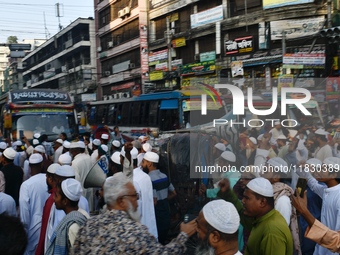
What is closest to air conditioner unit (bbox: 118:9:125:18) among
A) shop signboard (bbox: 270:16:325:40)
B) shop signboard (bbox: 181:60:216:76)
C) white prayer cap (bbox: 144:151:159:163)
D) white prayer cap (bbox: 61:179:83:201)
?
shop signboard (bbox: 181:60:216:76)

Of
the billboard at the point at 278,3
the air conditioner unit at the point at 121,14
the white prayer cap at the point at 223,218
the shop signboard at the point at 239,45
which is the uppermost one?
the air conditioner unit at the point at 121,14

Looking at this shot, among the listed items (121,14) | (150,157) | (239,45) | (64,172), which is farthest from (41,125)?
(121,14)

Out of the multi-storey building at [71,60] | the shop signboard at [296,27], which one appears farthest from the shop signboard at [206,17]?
the multi-storey building at [71,60]

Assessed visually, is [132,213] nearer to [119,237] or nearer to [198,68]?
[119,237]

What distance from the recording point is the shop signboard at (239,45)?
2597 centimetres

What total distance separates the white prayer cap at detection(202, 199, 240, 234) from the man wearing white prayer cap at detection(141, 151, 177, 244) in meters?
3.09

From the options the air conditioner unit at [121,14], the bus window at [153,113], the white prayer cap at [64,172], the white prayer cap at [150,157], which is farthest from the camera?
the air conditioner unit at [121,14]

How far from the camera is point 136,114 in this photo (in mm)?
21047

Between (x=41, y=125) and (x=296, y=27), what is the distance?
620 inches

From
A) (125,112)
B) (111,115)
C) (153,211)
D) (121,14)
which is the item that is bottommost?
(153,211)

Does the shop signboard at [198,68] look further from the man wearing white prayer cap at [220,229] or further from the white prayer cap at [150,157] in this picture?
A: the man wearing white prayer cap at [220,229]

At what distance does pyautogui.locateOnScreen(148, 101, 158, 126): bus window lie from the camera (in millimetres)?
18875

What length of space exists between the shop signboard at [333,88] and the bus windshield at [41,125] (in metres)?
12.8

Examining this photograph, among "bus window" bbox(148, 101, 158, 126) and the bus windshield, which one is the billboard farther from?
the bus windshield
